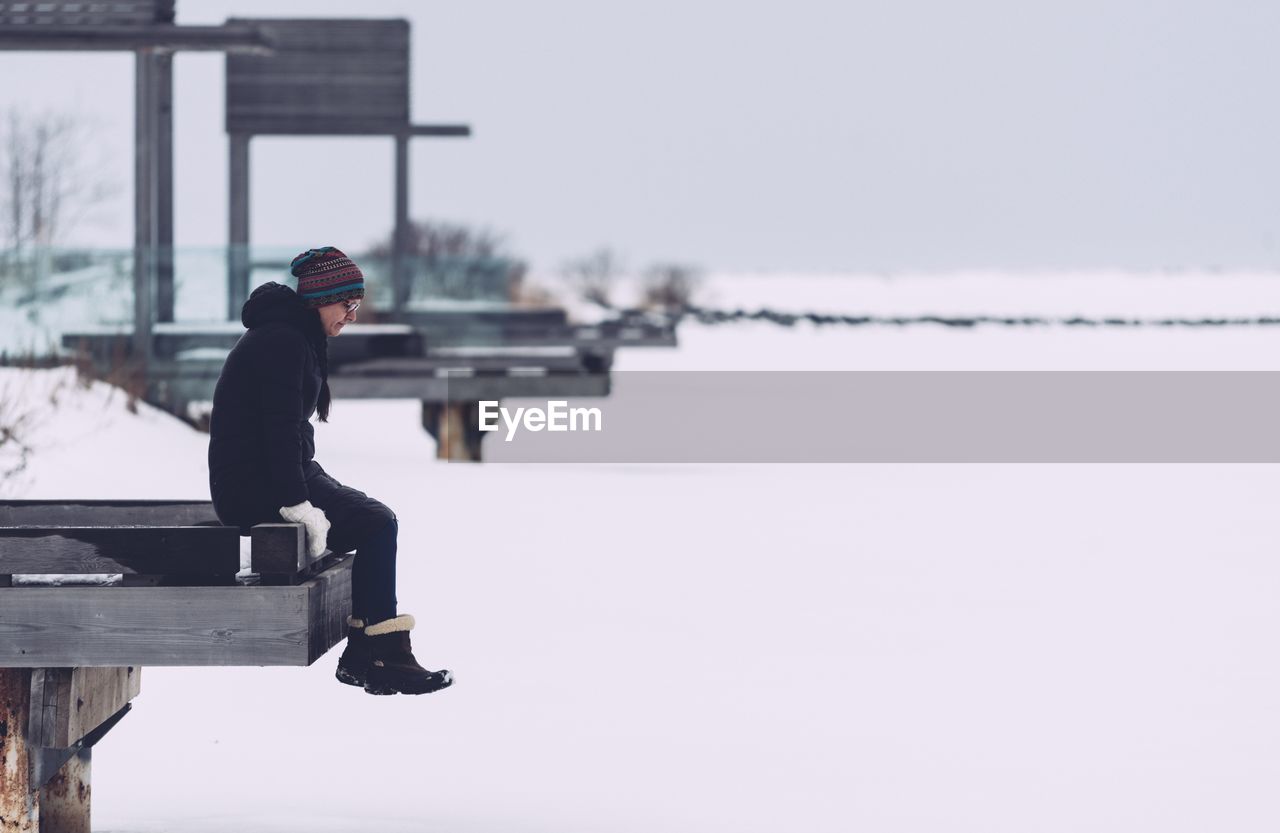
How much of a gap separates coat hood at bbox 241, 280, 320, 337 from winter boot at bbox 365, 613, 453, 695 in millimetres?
819

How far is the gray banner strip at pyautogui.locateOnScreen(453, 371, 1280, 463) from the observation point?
17141mm

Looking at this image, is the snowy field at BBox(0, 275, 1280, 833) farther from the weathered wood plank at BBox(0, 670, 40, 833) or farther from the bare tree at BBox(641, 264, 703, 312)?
the bare tree at BBox(641, 264, 703, 312)

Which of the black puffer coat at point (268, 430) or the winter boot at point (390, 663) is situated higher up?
the black puffer coat at point (268, 430)

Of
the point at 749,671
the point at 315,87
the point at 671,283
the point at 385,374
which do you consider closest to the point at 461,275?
the point at 315,87

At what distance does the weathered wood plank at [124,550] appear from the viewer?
4.30 m

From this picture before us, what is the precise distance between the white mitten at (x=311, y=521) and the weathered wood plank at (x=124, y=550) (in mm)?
218

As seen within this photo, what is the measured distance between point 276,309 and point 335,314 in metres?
0.18

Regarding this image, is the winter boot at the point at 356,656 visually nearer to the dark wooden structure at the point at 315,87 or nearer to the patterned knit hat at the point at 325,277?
the patterned knit hat at the point at 325,277

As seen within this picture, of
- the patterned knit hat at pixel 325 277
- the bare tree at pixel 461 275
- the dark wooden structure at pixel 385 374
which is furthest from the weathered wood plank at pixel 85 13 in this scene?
the patterned knit hat at pixel 325 277

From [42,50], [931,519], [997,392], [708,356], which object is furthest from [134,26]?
[708,356]

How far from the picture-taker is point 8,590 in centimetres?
419

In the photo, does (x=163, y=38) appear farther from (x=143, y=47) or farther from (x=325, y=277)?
(x=325, y=277)

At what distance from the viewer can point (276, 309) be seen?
4.76m

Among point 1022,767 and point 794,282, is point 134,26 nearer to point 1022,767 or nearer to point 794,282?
point 1022,767
